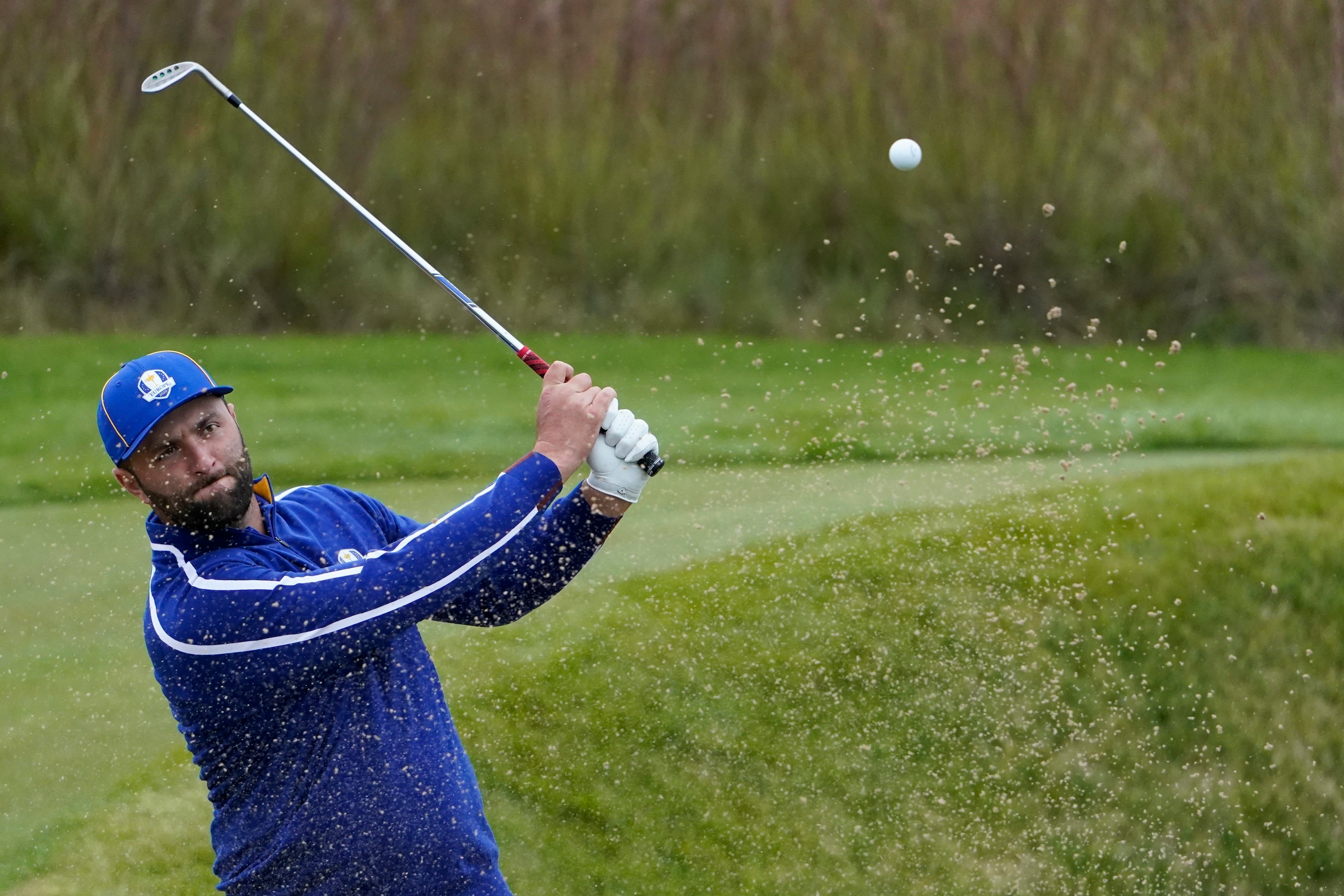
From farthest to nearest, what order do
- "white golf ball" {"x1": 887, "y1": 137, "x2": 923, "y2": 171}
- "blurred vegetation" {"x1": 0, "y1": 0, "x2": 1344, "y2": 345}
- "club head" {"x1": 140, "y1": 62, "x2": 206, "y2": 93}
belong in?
"blurred vegetation" {"x1": 0, "y1": 0, "x2": 1344, "y2": 345}, "white golf ball" {"x1": 887, "y1": 137, "x2": 923, "y2": 171}, "club head" {"x1": 140, "y1": 62, "x2": 206, "y2": 93}

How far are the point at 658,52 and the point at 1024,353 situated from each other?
2.92 meters

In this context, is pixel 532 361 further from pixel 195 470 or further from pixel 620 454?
pixel 195 470

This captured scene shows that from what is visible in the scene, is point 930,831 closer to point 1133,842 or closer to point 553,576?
point 1133,842

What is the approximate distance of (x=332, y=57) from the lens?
9.53 m

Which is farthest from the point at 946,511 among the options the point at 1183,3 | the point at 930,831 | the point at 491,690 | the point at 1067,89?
the point at 1183,3

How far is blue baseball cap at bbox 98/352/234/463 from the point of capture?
2797 mm

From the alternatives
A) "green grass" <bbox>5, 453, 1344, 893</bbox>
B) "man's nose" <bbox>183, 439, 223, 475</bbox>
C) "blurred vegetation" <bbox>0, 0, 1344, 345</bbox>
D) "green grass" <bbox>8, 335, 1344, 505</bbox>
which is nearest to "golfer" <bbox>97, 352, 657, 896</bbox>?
"man's nose" <bbox>183, 439, 223, 475</bbox>

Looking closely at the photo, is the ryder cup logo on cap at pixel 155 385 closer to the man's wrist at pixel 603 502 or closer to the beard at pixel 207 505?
the beard at pixel 207 505

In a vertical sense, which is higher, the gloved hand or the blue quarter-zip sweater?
the gloved hand

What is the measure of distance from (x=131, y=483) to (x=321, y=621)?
0.53m

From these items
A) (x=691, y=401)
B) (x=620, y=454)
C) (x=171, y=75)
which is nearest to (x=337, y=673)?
(x=620, y=454)

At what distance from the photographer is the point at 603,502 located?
301 cm

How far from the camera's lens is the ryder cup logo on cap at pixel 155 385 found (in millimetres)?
2805

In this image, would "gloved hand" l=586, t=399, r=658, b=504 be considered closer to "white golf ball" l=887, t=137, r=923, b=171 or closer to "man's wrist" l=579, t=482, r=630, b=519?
"man's wrist" l=579, t=482, r=630, b=519
